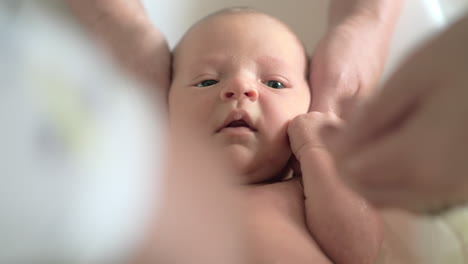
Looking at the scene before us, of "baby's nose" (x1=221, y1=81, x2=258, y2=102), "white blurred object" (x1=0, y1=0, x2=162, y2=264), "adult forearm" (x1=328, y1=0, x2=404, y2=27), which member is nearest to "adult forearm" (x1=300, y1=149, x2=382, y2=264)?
"baby's nose" (x1=221, y1=81, x2=258, y2=102)

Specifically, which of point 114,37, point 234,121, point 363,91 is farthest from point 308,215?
point 114,37

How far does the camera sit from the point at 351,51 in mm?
854

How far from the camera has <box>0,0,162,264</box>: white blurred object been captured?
35 centimetres

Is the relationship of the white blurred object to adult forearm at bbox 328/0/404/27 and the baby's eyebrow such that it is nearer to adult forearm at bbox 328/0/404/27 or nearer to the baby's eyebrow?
the baby's eyebrow

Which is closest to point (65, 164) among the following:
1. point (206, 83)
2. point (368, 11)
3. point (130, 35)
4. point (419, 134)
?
point (419, 134)

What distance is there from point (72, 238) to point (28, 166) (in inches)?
2.3

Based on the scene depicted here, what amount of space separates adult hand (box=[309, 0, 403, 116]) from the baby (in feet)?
0.12

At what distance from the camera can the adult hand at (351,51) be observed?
30.3 inches

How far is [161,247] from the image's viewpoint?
1.48 ft

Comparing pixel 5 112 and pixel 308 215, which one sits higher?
pixel 5 112

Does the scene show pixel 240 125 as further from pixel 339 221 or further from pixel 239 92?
pixel 339 221

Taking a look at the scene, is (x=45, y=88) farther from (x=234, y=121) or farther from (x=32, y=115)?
(x=234, y=121)

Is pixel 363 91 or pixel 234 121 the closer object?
pixel 234 121

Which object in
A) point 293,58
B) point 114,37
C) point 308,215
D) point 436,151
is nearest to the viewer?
point 436,151
